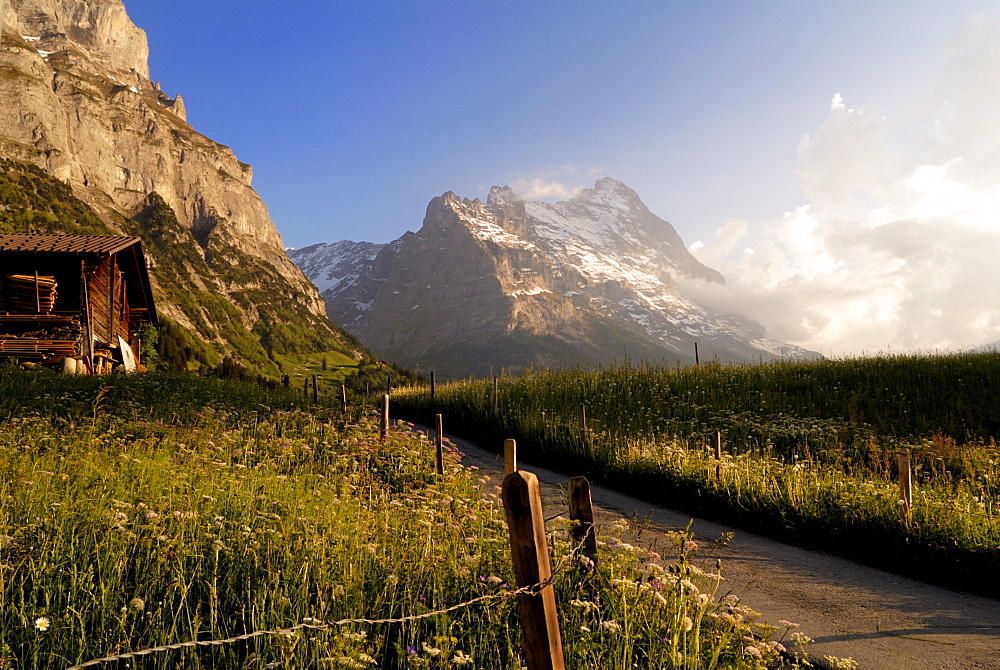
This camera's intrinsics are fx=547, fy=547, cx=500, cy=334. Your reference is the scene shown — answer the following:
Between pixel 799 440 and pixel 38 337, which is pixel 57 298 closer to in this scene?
pixel 38 337

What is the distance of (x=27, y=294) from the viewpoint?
82.1 feet

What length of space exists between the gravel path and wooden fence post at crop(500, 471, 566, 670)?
13.1 feet

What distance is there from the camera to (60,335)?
83.8 feet

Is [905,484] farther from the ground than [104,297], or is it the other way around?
[104,297]

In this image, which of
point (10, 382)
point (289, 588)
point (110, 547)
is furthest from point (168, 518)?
point (10, 382)

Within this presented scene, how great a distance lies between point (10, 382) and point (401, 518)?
58.7 feet

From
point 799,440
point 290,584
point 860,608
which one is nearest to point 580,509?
point 290,584

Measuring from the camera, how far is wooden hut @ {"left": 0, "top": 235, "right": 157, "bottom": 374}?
24.5 metres

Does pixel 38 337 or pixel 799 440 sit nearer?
pixel 799 440

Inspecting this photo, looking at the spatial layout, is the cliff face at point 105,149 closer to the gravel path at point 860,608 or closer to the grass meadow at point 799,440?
the grass meadow at point 799,440

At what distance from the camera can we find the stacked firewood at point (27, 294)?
80.5ft

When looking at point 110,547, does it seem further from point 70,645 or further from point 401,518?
point 401,518

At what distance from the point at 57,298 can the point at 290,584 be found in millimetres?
29072

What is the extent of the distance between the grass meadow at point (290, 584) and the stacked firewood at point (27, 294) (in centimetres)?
2271
